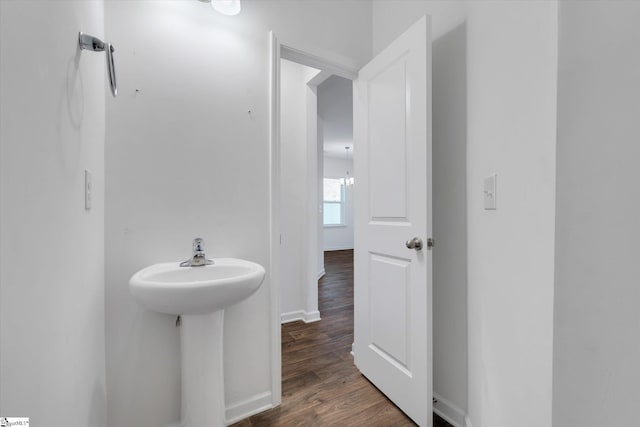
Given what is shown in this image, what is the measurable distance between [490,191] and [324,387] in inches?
56.4

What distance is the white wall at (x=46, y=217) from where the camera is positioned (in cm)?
40

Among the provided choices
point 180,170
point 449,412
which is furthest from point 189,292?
point 449,412

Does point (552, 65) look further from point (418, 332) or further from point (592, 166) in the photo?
point (418, 332)

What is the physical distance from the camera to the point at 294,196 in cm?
271

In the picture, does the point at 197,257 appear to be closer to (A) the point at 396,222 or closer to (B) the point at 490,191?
(A) the point at 396,222

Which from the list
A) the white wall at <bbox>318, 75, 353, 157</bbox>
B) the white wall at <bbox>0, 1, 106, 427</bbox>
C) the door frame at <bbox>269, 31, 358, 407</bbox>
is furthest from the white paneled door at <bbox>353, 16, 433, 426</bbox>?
the white wall at <bbox>318, 75, 353, 157</bbox>

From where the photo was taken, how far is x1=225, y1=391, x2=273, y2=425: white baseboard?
1.34 metres

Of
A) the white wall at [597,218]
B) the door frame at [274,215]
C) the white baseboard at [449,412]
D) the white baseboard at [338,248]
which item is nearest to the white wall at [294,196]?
the door frame at [274,215]

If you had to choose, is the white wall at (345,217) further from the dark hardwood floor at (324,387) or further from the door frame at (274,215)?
the door frame at (274,215)

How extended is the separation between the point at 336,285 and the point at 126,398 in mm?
3108

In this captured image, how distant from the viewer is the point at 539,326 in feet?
2.23

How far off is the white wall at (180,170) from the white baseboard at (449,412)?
91 cm

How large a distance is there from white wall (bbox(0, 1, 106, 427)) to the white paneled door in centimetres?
126

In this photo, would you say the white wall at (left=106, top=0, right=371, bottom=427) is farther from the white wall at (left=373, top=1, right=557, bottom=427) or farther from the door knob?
the white wall at (left=373, top=1, right=557, bottom=427)
